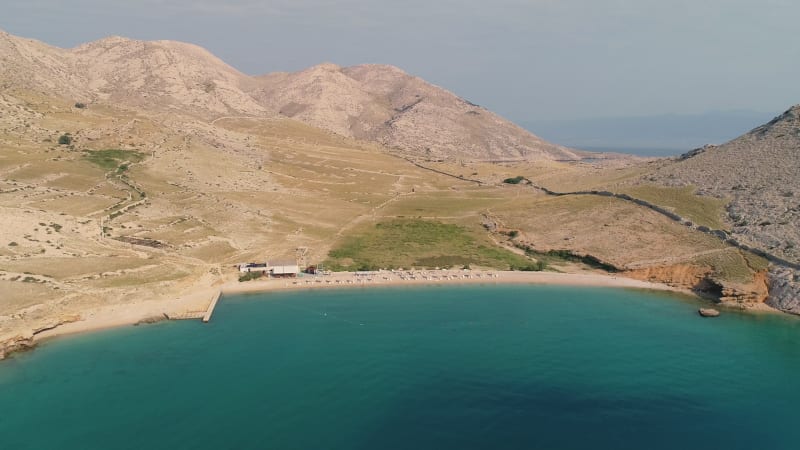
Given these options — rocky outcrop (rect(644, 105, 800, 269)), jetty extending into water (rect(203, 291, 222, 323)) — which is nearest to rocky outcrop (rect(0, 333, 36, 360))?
jetty extending into water (rect(203, 291, 222, 323))

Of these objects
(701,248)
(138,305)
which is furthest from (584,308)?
(138,305)

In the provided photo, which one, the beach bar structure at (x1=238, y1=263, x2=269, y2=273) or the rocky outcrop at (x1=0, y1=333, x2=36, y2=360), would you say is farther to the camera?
the beach bar structure at (x1=238, y1=263, x2=269, y2=273)

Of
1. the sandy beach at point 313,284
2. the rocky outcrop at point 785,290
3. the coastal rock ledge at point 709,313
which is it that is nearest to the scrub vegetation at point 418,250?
the sandy beach at point 313,284

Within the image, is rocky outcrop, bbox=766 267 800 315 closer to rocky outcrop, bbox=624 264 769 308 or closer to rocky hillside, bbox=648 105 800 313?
rocky hillside, bbox=648 105 800 313

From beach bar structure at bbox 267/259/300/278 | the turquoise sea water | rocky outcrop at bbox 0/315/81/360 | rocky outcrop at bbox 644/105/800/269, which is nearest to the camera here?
the turquoise sea water

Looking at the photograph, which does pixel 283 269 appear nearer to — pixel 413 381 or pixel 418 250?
pixel 418 250

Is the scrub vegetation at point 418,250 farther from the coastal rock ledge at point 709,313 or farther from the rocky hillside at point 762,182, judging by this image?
the rocky hillside at point 762,182

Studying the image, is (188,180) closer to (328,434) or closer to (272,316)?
(272,316)

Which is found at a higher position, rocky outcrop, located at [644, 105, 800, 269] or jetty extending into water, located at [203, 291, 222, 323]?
rocky outcrop, located at [644, 105, 800, 269]
